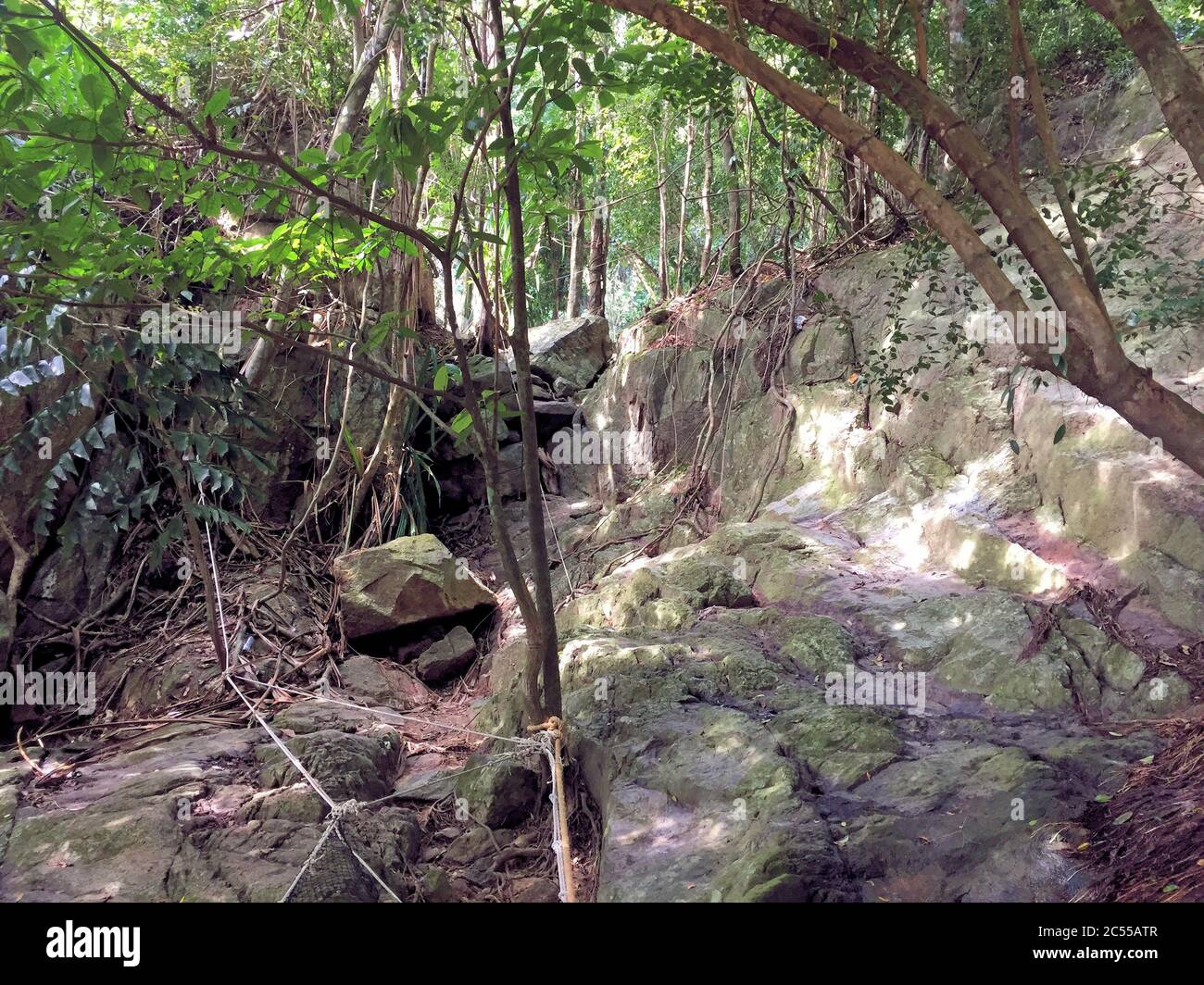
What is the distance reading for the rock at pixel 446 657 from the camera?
6445mm

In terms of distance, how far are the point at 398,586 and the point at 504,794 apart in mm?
3109

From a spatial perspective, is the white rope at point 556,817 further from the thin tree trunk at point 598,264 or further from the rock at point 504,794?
the thin tree trunk at point 598,264

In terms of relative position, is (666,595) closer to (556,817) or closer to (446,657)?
(446,657)

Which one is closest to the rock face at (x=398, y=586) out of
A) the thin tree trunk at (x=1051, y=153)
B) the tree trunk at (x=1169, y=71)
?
the thin tree trunk at (x=1051, y=153)

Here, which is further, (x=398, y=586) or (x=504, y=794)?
(x=398, y=586)

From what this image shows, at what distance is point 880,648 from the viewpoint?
4.31 m

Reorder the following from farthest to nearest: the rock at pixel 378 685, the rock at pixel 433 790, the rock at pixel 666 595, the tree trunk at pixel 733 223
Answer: the tree trunk at pixel 733 223 < the rock at pixel 378 685 < the rock at pixel 666 595 < the rock at pixel 433 790

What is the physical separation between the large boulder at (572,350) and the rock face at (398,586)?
4293 millimetres

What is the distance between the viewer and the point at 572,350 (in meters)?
10.8

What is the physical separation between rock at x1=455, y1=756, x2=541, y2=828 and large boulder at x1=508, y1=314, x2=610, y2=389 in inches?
288

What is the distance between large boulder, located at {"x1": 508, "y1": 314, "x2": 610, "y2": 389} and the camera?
10555 mm

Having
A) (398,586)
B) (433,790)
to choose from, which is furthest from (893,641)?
(398,586)
